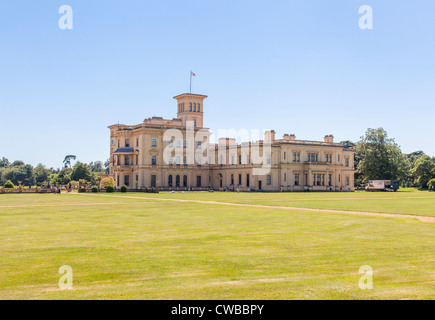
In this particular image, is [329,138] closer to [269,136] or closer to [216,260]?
[269,136]

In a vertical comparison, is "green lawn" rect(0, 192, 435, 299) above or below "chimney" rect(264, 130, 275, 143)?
below

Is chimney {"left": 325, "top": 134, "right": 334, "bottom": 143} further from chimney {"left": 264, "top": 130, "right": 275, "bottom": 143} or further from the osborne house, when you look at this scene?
chimney {"left": 264, "top": 130, "right": 275, "bottom": 143}

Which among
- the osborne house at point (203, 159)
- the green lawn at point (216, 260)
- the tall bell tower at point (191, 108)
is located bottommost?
the green lawn at point (216, 260)

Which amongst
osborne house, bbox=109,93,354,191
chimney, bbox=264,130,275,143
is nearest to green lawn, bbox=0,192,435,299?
osborne house, bbox=109,93,354,191

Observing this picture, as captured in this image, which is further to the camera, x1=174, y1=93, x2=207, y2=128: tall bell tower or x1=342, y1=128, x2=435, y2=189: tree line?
x1=342, y1=128, x2=435, y2=189: tree line

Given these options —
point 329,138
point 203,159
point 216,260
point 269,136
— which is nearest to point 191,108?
point 203,159

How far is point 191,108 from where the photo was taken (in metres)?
90.2

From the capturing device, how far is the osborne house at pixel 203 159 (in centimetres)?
8431

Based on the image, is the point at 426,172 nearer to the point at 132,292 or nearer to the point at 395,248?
the point at 395,248

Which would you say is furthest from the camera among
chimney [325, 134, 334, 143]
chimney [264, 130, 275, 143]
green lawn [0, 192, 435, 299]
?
chimney [325, 134, 334, 143]

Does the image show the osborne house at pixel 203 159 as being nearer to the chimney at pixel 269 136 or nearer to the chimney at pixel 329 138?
the chimney at pixel 269 136

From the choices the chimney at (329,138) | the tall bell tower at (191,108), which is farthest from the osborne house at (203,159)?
the chimney at (329,138)

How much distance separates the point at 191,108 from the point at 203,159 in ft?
35.6

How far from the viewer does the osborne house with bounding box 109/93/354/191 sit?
84.3 m
